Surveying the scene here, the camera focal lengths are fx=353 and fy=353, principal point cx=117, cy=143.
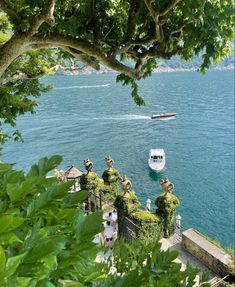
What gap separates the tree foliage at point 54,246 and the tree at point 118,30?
356cm

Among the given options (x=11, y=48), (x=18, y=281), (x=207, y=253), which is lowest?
(x=207, y=253)

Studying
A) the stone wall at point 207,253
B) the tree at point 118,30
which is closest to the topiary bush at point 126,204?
the stone wall at point 207,253

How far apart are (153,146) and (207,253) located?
3336cm

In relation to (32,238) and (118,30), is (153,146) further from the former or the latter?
(32,238)

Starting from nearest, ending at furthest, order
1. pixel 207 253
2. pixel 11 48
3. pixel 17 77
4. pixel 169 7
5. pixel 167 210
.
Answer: pixel 169 7 → pixel 11 48 → pixel 17 77 → pixel 207 253 → pixel 167 210

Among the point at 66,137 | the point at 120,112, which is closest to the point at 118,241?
the point at 66,137

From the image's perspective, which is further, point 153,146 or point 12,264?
point 153,146

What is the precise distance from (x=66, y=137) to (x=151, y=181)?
19.1m

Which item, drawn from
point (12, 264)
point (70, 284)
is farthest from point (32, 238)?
point (70, 284)

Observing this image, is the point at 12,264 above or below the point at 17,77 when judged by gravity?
below

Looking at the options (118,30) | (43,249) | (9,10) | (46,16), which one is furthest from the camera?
(118,30)

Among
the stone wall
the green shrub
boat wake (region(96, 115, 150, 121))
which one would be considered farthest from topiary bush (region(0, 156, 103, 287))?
boat wake (region(96, 115, 150, 121))

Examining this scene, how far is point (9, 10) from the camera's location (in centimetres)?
533

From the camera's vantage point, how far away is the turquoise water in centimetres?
2978
